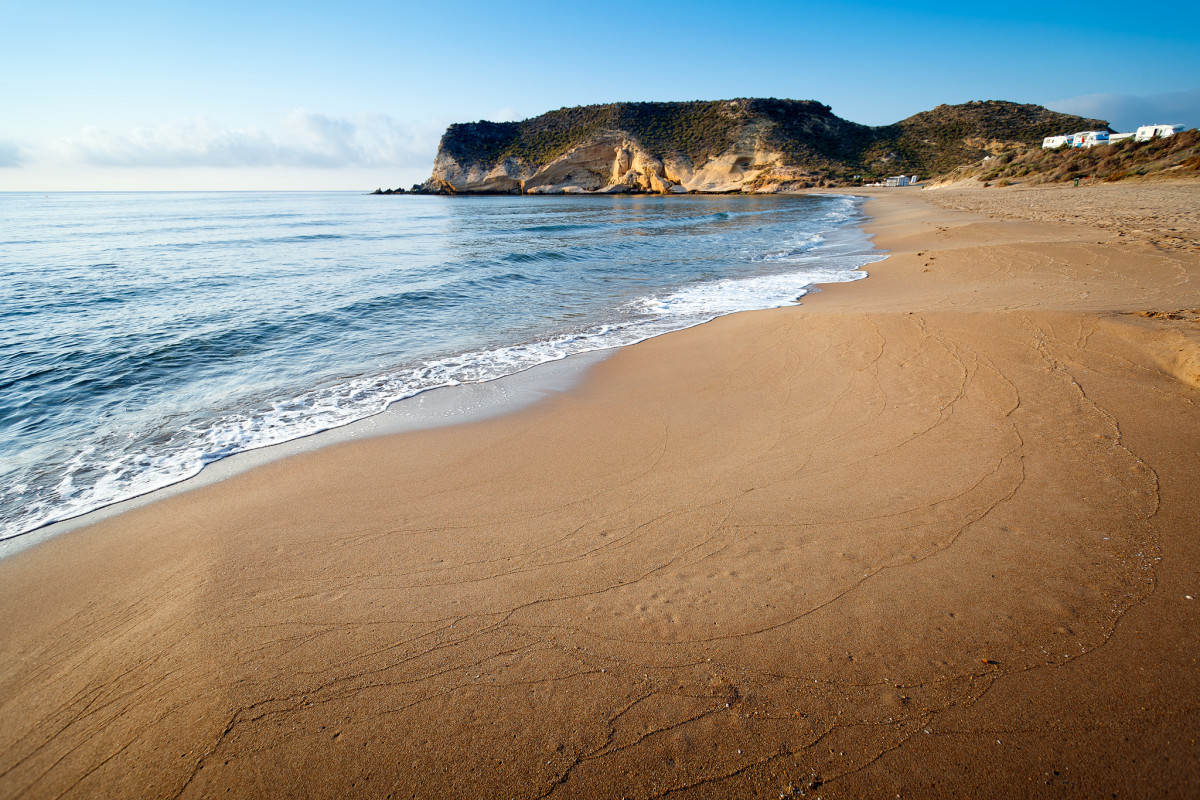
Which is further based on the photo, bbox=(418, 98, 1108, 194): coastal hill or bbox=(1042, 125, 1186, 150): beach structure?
bbox=(418, 98, 1108, 194): coastal hill

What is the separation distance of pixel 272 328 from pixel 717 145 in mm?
78400

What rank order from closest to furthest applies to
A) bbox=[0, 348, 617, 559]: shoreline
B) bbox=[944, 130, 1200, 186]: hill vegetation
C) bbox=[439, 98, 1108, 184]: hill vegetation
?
bbox=[0, 348, 617, 559]: shoreline < bbox=[944, 130, 1200, 186]: hill vegetation < bbox=[439, 98, 1108, 184]: hill vegetation

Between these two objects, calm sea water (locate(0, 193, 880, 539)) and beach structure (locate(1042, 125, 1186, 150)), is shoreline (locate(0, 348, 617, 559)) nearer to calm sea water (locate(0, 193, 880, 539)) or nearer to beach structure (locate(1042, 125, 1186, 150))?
calm sea water (locate(0, 193, 880, 539))

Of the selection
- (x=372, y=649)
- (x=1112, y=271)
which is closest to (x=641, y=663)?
(x=372, y=649)

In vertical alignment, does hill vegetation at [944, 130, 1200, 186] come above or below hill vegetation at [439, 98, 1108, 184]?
below

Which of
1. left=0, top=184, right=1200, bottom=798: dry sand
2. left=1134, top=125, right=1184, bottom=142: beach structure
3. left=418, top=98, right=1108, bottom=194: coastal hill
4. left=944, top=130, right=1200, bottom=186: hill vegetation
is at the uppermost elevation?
left=418, top=98, right=1108, bottom=194: coastal hill

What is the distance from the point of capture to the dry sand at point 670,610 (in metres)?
1.72

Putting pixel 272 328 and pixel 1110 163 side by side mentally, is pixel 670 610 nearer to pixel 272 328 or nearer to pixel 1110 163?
pixel 272 328

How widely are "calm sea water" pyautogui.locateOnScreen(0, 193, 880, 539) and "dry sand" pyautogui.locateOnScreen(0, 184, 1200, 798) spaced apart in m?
1.51

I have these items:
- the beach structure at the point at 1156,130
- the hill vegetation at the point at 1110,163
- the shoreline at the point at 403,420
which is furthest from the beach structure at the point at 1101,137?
the shoreline at the point at 403,420

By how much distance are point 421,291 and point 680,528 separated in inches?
409

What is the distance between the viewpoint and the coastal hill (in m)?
66.6

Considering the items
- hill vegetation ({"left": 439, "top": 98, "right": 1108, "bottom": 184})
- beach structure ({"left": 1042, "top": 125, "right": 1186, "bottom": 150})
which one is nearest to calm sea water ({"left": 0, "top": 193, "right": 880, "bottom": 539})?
beach structure ({"left": 1042, "top": 125, "right": 1186, "bottom": 150})

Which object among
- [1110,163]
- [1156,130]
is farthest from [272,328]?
[1156,130]
